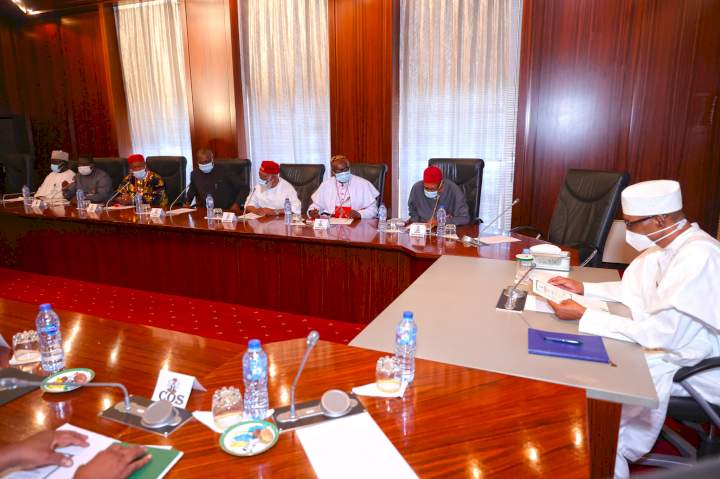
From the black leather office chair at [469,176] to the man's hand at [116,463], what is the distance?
290 cm

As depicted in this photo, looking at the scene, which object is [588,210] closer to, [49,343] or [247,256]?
[247,256]

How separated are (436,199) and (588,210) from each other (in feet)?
3.39

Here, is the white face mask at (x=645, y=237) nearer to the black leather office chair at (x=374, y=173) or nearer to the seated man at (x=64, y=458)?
the seated man at (x=64, y=458)

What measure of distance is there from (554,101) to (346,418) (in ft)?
12.6

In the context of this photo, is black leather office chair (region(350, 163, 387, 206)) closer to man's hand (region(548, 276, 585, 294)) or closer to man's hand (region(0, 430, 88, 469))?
man's hand (region(548, 276, 585, 294))

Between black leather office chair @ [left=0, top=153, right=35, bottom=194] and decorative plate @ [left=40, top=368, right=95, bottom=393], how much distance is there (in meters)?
5.52

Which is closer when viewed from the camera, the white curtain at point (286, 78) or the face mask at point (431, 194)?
the face mask at point (431, 194)

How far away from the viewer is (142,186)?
437cm

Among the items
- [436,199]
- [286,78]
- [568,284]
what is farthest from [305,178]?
[568,284]

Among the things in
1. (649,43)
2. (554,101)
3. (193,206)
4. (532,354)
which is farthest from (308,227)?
(649,43)

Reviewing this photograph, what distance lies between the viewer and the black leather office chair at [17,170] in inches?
221

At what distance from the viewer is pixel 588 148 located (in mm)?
3994

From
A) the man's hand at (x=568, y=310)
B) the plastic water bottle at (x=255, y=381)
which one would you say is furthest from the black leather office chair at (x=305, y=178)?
the plastic water bottle at (x=255, y=381)

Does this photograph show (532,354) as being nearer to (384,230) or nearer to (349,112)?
(384,230)
